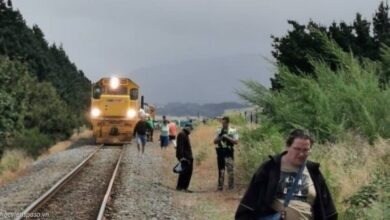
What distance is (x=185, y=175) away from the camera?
56.6ft

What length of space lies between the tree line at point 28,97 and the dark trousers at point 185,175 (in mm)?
10877

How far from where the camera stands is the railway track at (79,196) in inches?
511

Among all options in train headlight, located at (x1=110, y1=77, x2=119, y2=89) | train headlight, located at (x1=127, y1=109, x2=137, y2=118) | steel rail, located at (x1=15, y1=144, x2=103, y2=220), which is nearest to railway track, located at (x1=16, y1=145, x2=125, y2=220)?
steel rail, located at (x1=15, y1=144, x2=103, y2=220)

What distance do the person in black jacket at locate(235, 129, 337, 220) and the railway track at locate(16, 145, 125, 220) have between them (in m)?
7.27

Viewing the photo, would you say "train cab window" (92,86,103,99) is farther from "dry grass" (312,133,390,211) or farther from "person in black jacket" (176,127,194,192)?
"dry grass" (312,133,390,211)

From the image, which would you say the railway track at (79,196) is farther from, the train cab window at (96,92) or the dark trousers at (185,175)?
the train cab window at (96,92)

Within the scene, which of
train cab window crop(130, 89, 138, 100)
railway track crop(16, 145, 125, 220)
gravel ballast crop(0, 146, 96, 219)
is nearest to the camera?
railway track crop(16, 145, 125, 220)

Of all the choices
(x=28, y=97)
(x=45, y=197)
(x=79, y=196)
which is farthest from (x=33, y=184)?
(x=28, y=97)

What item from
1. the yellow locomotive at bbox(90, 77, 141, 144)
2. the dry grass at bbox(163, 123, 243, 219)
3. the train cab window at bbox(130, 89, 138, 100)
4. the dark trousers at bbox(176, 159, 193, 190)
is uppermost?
the train cab window at bbox(130, 89, 138, 100)

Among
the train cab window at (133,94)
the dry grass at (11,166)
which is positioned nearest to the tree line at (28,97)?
the dry grass at (11,166)

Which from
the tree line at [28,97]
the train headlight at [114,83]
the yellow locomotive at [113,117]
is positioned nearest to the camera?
the tree line at [28,97]

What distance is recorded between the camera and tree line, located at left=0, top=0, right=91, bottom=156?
1092 inches

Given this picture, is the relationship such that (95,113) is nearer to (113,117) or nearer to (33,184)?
(113,117)

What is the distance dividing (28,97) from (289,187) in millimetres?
41408
